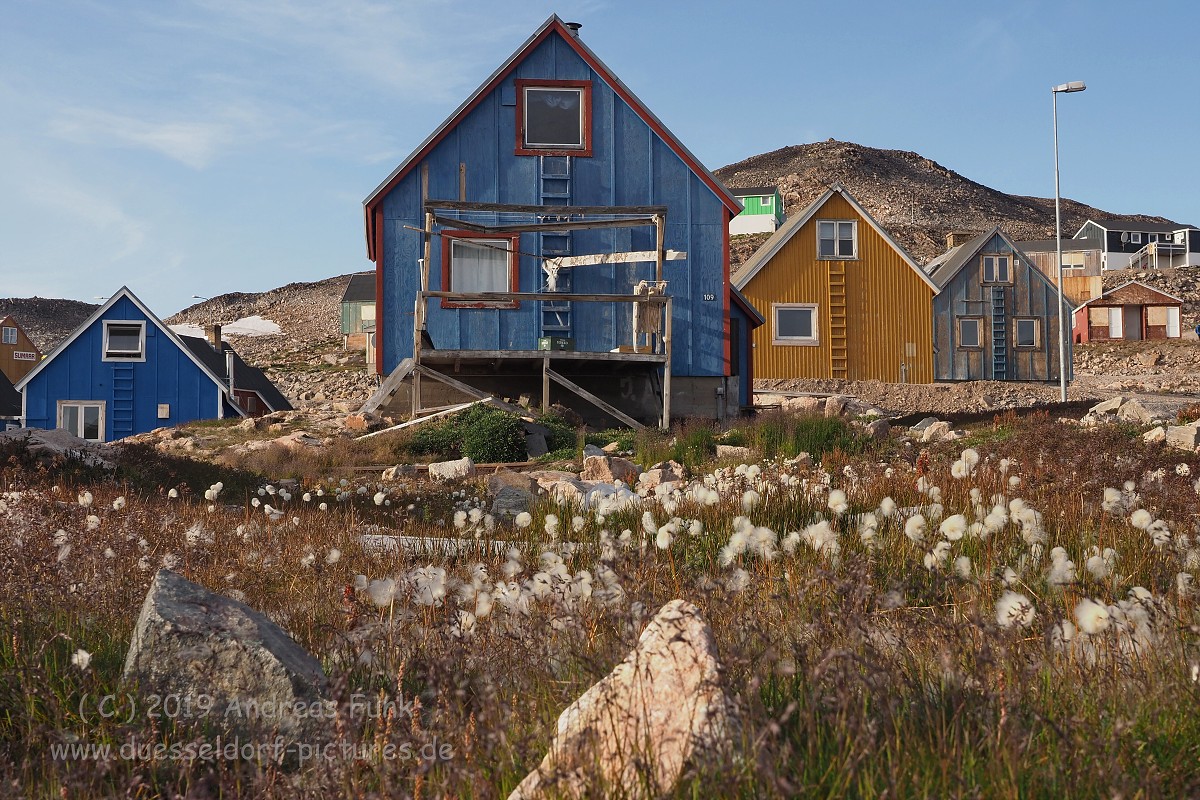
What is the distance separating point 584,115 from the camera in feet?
74.3

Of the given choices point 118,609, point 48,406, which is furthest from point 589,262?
point 48,406

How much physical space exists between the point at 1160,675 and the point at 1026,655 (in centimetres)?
52

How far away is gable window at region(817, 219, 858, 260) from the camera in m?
35.1

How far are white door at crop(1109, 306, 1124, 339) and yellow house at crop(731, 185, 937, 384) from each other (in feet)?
134

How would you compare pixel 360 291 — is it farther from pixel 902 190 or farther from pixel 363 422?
pixel 902 190

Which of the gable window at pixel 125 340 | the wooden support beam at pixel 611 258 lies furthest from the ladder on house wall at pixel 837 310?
the gable window at pixel 125 340

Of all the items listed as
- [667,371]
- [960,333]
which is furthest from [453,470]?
[960,333]

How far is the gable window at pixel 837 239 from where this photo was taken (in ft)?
115

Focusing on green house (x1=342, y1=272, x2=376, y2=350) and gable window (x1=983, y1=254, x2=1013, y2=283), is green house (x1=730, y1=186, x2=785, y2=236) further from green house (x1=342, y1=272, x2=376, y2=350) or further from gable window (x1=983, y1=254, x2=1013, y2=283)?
gable window (x1=983, y1=254, x2=1013, y2=283)

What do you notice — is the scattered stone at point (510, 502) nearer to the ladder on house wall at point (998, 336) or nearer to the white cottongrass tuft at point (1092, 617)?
the white cottongrass tuft at point (1092, 617)

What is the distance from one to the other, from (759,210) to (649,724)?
83.4m

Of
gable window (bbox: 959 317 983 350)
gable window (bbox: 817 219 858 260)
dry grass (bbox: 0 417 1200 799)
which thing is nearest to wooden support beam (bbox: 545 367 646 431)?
dry grass (bbox: 0 417 1200 799)

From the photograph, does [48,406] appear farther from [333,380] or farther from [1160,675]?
[1160,675]

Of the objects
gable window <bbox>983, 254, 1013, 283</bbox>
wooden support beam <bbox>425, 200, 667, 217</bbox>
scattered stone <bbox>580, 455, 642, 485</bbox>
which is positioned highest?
gable window <bbox>983, 254, 1013, 283</bbox>
